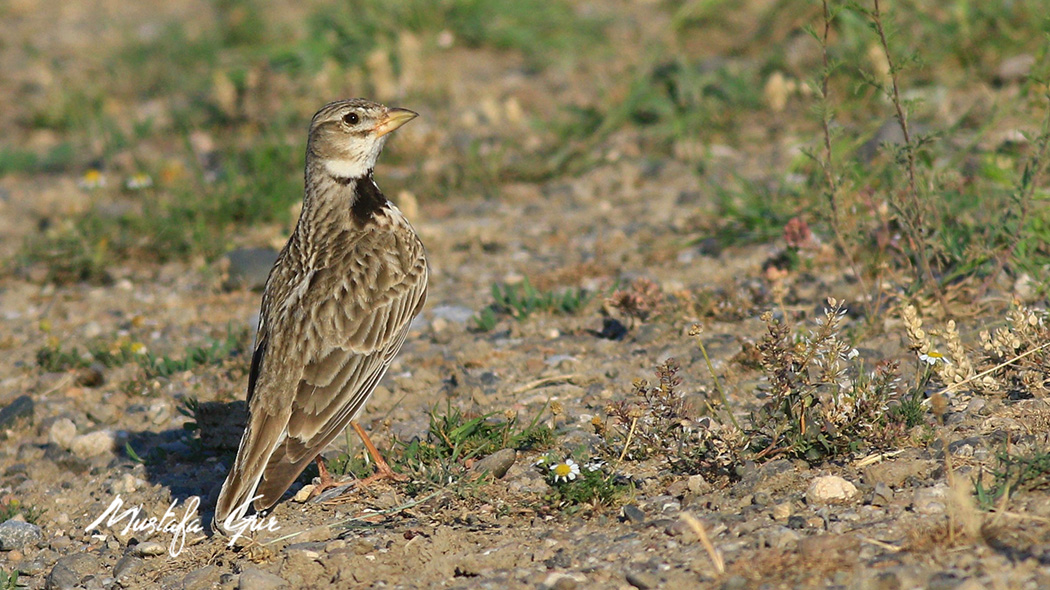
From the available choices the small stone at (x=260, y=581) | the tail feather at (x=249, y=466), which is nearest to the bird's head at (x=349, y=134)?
the tail feather at (x=249, y=466)

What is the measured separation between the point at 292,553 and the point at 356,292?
137 centimetres

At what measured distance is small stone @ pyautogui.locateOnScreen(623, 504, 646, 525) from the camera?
4.62 meters

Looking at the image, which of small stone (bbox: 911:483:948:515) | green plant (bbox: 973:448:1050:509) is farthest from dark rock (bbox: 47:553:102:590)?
green plant (bbox: 973:448:1050:509)

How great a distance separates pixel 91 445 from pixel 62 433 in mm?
211

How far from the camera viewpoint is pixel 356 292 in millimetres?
5555

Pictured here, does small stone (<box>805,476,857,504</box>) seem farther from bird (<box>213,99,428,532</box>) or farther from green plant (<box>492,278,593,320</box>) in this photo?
green plant (<box>492,278,593,320</box>)

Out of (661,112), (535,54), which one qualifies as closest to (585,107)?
(661,112)

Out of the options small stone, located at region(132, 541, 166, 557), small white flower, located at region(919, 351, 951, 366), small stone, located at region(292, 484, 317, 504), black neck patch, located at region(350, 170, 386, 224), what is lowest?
small stone, located at region(132, 541, 166, 557)

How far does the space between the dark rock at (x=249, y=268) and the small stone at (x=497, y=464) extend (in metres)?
3.13

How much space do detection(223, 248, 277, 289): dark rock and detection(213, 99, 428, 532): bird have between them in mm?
1894

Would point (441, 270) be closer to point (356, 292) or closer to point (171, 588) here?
point (356, 292)

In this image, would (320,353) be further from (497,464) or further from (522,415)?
(522,415)

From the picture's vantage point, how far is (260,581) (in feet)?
14.8

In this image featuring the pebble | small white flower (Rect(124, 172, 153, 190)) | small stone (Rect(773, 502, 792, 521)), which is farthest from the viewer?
small white flower (Rect(124, 172, 153, 190))
